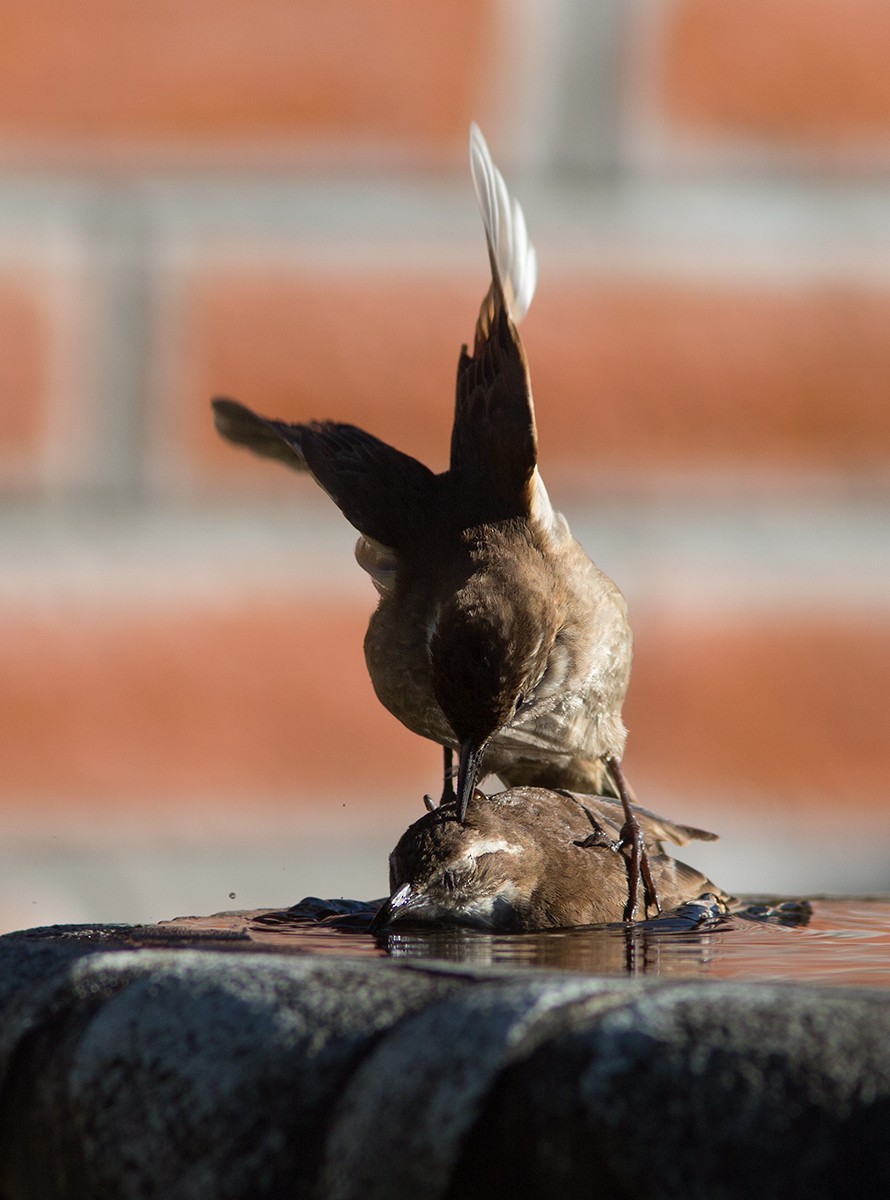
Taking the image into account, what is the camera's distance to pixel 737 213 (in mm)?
3195

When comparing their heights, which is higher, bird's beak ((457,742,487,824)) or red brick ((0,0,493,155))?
red brick ((0,0,493,155))

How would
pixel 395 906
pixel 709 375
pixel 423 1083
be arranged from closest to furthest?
pixel 423 1083
pixel 395 906
pixel 709 375

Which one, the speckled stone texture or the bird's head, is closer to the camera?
the speckled stone texture

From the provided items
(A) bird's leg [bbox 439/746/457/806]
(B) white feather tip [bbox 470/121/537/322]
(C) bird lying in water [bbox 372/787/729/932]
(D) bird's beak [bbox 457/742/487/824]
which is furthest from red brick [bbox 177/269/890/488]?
(C) bird lying in water [bbox 372/787/729/932]

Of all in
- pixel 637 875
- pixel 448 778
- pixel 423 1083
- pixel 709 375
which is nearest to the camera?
pixel 423 1083

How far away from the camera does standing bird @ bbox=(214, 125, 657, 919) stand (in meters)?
2.54

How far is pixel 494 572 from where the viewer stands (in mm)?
2656

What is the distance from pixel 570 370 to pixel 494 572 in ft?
2.15

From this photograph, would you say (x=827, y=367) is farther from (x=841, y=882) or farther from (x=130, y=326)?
(x=130, y=326)

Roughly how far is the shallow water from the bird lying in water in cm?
4

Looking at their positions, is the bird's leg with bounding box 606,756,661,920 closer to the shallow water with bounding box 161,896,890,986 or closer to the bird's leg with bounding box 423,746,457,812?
the shallow water with bounding box 161,896,890,986

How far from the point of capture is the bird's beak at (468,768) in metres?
2.13

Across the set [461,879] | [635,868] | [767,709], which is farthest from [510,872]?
[767,709]

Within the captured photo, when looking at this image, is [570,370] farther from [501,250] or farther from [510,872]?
[510,872]
